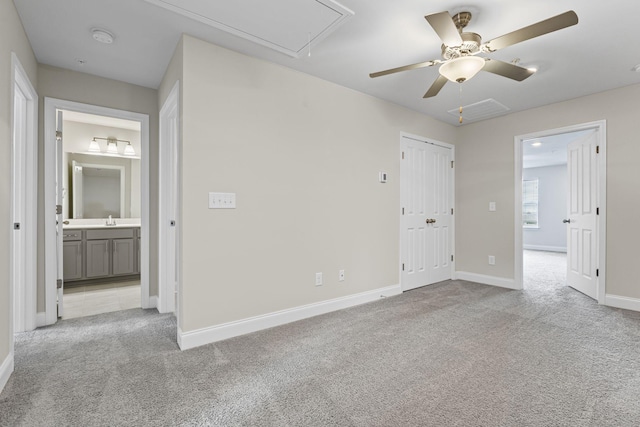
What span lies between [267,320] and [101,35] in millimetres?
2659

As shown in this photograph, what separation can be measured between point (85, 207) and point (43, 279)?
92.8 inches

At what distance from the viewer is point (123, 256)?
15.3ft

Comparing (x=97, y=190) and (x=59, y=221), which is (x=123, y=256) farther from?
(x=59, y=221)

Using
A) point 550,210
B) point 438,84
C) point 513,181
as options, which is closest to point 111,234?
point 438,84

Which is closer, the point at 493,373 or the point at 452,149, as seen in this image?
the point at 493,373

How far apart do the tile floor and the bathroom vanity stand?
19cm

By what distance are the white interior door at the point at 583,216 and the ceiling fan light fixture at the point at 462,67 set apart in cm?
271

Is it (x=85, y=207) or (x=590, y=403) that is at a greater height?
(x=85, y=207)

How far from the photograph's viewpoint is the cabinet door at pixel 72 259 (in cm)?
429

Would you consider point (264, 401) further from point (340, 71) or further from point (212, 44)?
point (340, 71)

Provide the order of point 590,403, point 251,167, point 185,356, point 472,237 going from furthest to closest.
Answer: point 472,237 → point 251,167 → point 185,356 → point 590,403

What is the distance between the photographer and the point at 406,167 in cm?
413

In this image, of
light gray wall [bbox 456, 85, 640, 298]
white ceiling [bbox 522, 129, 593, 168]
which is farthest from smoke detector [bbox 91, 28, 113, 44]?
white ceiling [bbox 522, 129, 593, 168]

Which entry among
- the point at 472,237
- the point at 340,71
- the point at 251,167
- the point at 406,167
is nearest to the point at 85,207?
the point at 251,167
